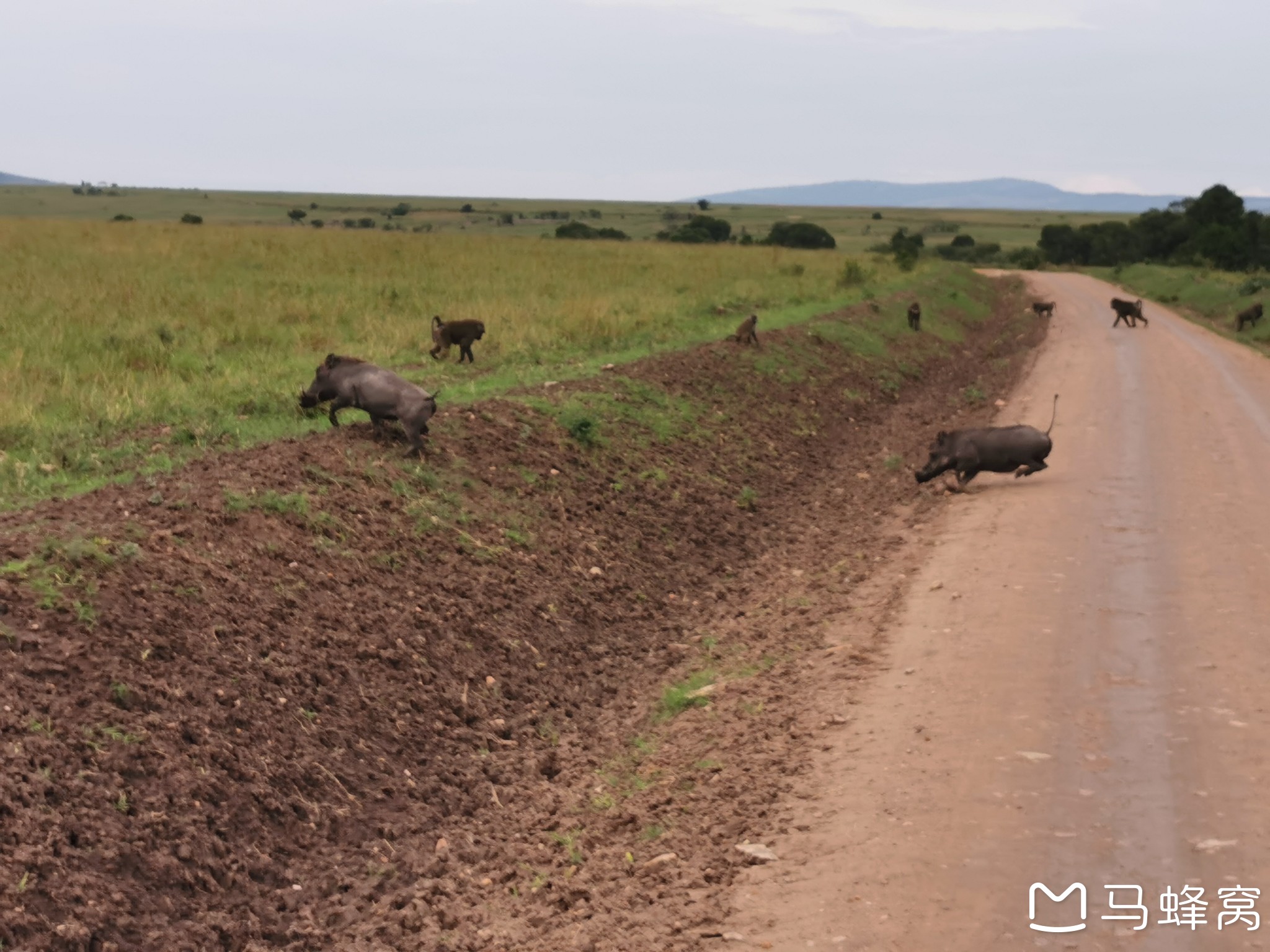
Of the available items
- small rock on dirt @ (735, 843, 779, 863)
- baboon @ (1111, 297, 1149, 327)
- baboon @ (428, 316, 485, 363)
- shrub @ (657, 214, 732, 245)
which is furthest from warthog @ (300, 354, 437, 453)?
shrub @ (657, 214, 732, 245)

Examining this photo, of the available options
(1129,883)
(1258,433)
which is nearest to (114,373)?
(1129,883)

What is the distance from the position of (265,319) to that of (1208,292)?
93.0ft

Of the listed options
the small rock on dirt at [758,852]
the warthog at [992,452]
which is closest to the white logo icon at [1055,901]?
the small rock on dirt at [758,852]

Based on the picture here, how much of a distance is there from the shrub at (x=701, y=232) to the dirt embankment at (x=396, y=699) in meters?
53.9

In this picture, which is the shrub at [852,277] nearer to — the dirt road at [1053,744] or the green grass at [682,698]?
the dirt road at [1053,744]

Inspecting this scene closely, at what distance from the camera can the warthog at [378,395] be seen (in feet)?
30.1

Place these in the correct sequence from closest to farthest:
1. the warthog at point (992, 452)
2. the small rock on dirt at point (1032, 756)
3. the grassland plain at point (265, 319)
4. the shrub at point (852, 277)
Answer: the small rock on dirt at point (1032, 756)
the grassland plain at point (265, 319)
the warthog at point (992, 452)
the shrub at point (852, 277)

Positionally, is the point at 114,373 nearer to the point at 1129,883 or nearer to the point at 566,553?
the point at 566,553

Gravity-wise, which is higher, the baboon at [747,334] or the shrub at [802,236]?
the shrub at [802,236]

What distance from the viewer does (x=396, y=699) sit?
6.63m

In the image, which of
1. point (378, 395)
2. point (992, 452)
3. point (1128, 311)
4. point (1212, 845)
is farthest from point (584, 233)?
point (1212, 845)

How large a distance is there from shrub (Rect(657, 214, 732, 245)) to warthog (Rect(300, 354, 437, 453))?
5326 cm

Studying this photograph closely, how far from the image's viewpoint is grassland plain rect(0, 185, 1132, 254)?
84000mm
